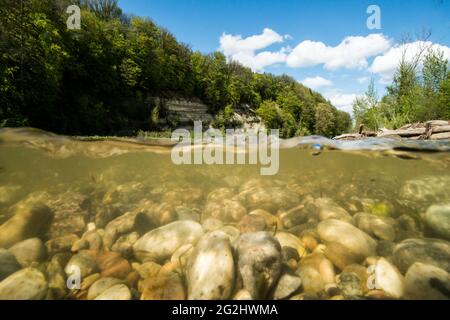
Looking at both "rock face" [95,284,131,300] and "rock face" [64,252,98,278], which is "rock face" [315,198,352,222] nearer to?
"rock face" [95,284,131,300]

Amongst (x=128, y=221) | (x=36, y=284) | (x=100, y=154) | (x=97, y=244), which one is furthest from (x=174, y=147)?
(x=36, y=284)

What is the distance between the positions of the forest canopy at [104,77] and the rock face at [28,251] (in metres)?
11.9

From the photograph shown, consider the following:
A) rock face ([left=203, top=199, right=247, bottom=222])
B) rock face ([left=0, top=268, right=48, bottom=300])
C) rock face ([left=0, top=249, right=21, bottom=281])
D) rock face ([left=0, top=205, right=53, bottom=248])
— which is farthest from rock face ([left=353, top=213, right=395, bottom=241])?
rock face ([left=0, top=205, right=53, bottom=248])

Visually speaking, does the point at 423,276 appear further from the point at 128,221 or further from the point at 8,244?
the point at 8,244

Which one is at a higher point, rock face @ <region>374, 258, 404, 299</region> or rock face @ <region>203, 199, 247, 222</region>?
rock face @ <region>203, 199, 247, 222</region>

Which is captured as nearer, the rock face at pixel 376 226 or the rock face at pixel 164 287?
the rock face at pixel 164 287

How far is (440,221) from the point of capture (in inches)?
230

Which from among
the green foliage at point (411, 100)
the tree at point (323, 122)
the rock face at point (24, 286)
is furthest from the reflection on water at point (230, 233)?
the tree at point (323, 122)

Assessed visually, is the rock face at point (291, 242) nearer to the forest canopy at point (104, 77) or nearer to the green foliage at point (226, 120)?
the forest canopy at point (104, 77)

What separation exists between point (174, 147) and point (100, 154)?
3.29m

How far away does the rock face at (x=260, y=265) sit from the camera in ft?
11.9

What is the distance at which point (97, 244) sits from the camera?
517 centimetres

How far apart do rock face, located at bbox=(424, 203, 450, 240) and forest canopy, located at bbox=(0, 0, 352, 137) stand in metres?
18.5

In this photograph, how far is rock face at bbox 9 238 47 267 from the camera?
4.51m
